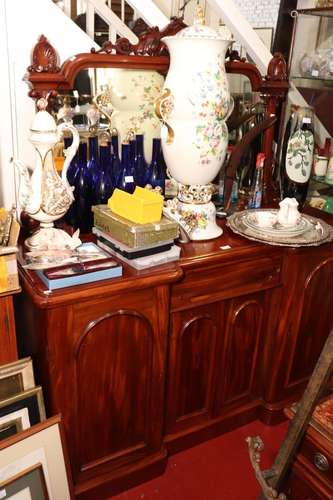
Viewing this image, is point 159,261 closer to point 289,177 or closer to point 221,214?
point 221,214

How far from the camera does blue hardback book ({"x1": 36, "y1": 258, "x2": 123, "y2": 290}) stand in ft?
3.91

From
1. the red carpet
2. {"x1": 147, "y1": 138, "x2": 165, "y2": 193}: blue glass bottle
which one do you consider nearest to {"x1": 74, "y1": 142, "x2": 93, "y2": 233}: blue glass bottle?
{"x1": 147, "y1": 138, "x2": 165, "y2": 193}: blue glass bottle

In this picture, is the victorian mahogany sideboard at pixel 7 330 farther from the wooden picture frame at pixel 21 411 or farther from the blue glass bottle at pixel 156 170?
the blue glass bottle at pixel 156 170

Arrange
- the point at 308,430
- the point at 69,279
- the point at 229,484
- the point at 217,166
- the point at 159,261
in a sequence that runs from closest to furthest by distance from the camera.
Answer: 1. the point at 308,430
2. the point at 69,279
3. the point at 159,261
4. the point at 217,166
5. the point at 229,484

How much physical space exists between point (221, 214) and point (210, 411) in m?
0.72

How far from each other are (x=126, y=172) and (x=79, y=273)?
1.73 feet

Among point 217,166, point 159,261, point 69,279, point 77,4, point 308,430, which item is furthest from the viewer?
point 77,4

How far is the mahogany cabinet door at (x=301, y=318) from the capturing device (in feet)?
5.57

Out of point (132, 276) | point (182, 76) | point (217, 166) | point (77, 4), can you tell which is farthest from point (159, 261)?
point (77, 4)

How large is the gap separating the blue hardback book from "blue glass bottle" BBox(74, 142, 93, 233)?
1.07 ft

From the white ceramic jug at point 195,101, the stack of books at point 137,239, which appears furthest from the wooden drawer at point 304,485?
the white ceramic jug at point 195,101

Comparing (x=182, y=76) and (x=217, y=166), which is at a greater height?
(x=182, y=76)

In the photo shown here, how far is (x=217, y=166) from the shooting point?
1.52 m

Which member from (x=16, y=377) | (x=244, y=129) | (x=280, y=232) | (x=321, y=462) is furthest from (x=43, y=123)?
(x=321, y=462)
